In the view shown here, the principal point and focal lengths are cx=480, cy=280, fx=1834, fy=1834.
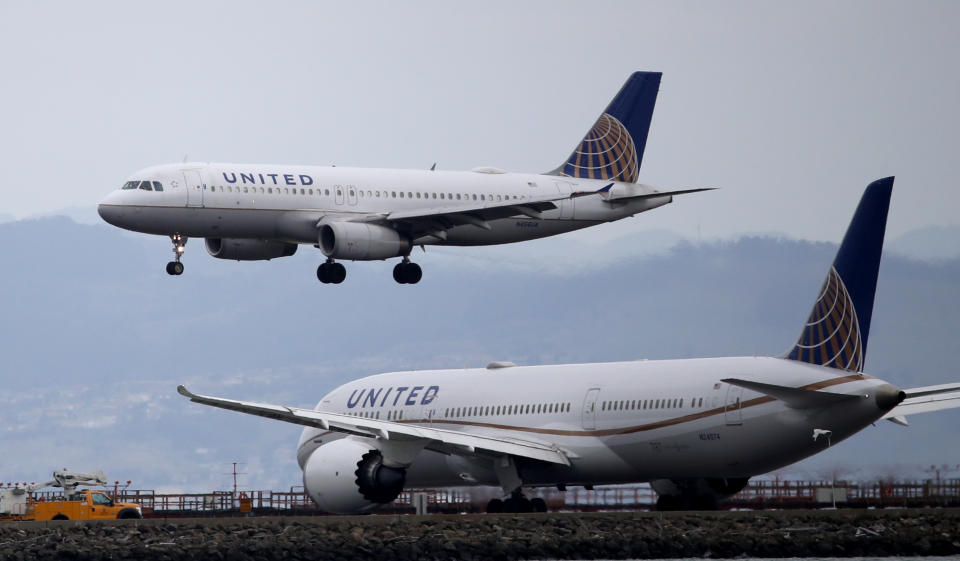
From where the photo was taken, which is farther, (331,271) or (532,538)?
(331,271)

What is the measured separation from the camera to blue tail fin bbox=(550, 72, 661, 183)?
6706 centimetres

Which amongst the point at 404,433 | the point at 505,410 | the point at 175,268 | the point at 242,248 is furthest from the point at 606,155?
the point at 404,433

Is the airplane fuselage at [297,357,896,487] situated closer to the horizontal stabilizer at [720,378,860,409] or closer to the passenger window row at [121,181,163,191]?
the horizontal stabilizer at [720,378,860,409]

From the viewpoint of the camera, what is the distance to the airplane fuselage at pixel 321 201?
53656mm

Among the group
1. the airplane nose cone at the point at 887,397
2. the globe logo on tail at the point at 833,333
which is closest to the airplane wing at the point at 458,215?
the globe logo on tail at the point at 833,333

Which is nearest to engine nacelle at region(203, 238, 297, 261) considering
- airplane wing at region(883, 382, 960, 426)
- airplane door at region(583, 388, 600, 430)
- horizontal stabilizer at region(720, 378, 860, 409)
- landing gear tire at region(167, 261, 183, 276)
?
landing gear tire at region(167, 261, 183, 276)

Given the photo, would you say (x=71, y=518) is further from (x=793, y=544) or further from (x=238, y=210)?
(x=793, y=544)

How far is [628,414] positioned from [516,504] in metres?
4.70

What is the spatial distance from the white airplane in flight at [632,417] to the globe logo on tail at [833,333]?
0.12ft

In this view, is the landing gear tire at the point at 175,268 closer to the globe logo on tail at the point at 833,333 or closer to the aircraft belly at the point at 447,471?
the aircraft belly at the point at 447,471

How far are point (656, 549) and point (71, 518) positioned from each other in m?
21.8

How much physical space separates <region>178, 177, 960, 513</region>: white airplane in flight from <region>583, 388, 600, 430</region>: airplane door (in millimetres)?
41

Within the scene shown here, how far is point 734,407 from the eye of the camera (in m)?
47.9

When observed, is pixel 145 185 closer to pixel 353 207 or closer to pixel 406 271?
pixel 353 207
